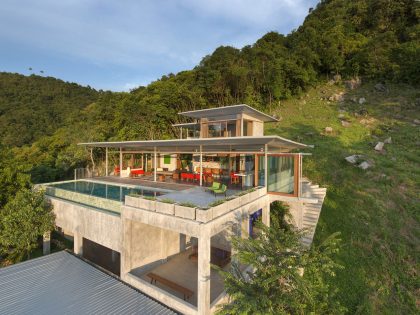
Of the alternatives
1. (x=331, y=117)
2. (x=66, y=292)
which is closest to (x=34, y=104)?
(x=66, y=292)

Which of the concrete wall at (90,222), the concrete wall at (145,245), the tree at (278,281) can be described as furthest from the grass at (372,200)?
the concrete wall at (90,222)

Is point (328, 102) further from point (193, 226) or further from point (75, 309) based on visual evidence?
point (75, 309)

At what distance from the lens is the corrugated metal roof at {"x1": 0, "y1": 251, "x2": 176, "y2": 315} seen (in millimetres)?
7504

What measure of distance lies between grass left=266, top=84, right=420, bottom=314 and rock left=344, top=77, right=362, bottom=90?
9128mm

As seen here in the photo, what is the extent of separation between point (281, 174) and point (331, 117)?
2459 centimetres

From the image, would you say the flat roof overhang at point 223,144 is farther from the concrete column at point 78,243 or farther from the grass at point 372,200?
the concrete column at point 78,243

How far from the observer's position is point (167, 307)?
800cm

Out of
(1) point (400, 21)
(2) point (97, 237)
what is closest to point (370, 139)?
(2) point (97, 237)

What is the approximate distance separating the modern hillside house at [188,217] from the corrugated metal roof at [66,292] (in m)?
0.67

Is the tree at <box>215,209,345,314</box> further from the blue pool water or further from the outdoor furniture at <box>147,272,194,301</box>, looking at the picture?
the blue pool water

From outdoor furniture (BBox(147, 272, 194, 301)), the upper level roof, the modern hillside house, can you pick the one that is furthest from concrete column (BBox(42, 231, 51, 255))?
the upper level roof

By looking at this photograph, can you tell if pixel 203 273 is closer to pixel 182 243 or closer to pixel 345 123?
pixel 182 243

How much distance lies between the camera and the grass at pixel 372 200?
10.4m

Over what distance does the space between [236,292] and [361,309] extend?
678cm
